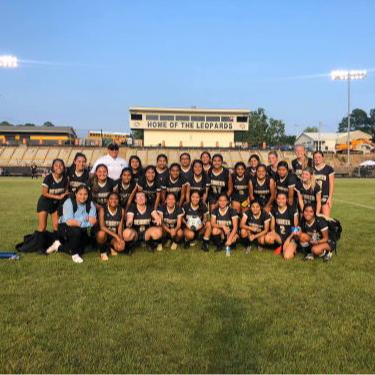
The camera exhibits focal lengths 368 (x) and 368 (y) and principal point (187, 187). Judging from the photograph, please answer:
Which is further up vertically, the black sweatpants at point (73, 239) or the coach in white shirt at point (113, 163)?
the coach in white shirt at point (113, 163)

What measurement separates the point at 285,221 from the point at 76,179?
346cm

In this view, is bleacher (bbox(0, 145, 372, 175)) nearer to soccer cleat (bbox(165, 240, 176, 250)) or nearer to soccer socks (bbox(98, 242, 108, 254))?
soccer cleat (bbox(165, 240, 176, 250))

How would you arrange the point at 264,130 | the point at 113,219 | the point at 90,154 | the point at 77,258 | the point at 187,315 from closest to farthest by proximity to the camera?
the point at 187,315 < the point at 77,258 < the point at 113,219 < the point at 90,154 < the point at 264,130

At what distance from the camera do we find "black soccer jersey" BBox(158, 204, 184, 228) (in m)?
6.14

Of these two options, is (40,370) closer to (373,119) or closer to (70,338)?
(70,338)

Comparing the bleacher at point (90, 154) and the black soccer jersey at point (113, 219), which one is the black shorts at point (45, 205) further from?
the bleacher at point (90, 154)

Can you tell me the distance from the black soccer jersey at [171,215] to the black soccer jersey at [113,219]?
0.74 m

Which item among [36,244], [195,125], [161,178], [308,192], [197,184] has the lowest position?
[36,244]

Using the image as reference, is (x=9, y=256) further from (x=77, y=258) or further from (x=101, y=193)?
(x=101, y=193)

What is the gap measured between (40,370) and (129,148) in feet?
134

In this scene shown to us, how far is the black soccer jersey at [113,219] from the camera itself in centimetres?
570

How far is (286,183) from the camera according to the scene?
6.29 meters

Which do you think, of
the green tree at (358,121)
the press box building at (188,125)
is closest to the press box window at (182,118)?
the press box building at (188,125)

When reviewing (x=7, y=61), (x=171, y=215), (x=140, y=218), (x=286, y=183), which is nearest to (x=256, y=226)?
(x=286, y=183)
